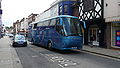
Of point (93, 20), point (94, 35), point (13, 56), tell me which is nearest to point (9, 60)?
point (13, 56)

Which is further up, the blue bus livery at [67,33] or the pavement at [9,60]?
the blue bus livery at [67,33]

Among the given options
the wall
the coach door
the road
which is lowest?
the road

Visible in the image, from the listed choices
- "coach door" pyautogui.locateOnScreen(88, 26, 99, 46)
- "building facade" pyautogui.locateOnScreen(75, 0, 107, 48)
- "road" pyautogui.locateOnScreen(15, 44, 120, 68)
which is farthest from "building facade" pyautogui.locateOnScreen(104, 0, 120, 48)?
"road" pyautogui.locateOnScreen(15, 44, 120, 68)

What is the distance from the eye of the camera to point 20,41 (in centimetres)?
2123

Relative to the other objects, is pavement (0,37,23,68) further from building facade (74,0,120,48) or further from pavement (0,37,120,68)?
building facade (74,0,120,48)

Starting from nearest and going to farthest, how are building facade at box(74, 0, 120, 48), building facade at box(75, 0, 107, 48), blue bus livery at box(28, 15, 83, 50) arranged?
blue bus livery at box(28, 15, 83, 50) → building facade at box(74, 0, 120, 48) → building facade at box(75, 0, 107, 48)

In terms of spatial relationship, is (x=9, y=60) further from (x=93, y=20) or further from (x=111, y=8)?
(x=93, y=20)

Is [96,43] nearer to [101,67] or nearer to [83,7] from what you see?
[83,7]

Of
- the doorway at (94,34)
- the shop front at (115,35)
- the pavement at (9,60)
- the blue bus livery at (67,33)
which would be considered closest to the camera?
the pavement at (9,60)

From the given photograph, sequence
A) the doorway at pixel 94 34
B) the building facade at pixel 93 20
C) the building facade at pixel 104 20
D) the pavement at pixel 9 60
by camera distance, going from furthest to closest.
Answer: the doorway at pixel 94 34 < the building facade at pixel 93 20 < the building facade at pixel 104 20 < the pavement at pixel 9 60

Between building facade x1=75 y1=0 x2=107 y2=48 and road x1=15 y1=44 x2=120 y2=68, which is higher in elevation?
building facade x1=75 y1=0 x2=107 y2=48

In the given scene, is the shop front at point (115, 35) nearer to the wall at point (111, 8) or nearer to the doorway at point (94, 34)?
the wall at point (111, 8)

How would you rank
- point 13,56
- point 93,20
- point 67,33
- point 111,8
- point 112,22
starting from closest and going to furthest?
point 13,56 < point 67,33 < point 111,8 < point 112,22 < point 93,20

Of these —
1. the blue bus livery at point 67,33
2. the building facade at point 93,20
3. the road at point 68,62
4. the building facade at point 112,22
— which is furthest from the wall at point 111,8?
the road at point 68,62
